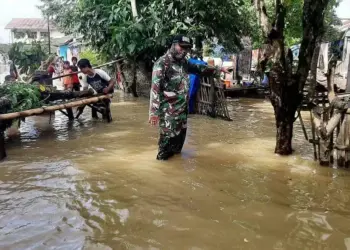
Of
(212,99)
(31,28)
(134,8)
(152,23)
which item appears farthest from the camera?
(31,28)

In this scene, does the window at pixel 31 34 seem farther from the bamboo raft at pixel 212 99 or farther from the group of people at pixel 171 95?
the group of people at pixel 171 95

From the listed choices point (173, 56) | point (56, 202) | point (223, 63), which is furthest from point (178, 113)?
point (223, 63)

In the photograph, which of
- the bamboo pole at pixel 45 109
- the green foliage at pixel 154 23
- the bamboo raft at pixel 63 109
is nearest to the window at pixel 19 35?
the green foliage at pixel 154 23

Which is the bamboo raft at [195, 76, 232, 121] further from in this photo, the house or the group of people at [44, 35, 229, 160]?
the house

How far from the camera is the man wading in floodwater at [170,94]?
4.77m

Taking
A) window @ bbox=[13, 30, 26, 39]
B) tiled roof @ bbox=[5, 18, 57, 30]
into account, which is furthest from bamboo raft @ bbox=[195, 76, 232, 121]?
tiled roof @ bbox=[5, 18, 57, 30]

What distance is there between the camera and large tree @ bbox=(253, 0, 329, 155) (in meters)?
4.65

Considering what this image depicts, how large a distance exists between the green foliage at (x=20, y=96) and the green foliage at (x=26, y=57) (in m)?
12.1

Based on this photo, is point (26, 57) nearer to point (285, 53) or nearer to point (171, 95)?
point (171, 95)

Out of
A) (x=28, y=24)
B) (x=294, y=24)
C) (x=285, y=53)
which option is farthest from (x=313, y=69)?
(x=28, y=24)

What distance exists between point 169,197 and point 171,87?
1709mm

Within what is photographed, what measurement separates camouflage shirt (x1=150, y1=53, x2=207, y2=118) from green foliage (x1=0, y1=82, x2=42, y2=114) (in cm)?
245

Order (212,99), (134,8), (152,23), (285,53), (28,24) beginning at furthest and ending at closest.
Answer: (28,24)
(134,8)
(152,23)
(212,99)
(285,53)

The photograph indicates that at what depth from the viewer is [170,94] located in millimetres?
4902
